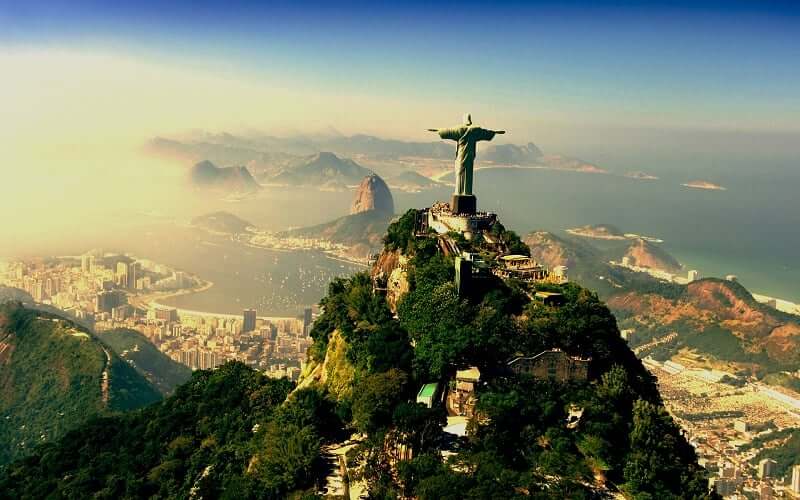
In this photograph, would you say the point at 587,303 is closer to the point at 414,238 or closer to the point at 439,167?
the point at 414,238

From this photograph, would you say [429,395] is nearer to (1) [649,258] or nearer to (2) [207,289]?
(2) [207,289]

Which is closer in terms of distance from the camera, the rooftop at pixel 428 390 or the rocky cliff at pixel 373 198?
the rooftop at pixel 428 390

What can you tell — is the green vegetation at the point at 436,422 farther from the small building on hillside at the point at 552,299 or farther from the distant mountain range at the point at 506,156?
the distant mountain range at the point at 506,156

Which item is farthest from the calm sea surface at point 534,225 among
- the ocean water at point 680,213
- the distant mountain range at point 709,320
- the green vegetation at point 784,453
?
the green vegetation at point 784,453

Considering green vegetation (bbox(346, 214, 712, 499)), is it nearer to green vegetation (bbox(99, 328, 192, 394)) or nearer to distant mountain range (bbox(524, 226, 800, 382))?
green vegetation (bbox(99, 328, 192, 394))

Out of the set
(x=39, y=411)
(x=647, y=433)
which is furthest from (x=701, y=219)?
(x=647, y=433)
